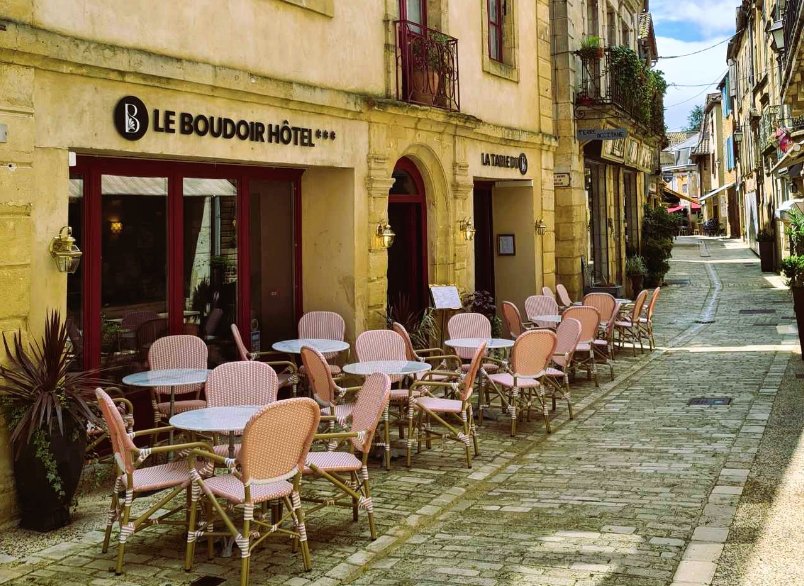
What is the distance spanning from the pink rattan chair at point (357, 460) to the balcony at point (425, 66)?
18.4 feet

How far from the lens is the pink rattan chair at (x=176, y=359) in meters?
7.41

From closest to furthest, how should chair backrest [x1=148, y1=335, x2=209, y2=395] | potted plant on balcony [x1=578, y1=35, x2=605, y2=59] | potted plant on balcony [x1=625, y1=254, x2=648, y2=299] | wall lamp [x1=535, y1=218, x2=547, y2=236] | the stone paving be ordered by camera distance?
the stone paving < chair backrest [x1=148, y1=335, x2=209, y2=395] < wall lamp [x1=535, y1=218, x2=547, y2=236] < potted plant on balcony [x1=578, y1=35, x2=605, y2=59] < potted plant on balcony [x1=625, y1=254, x2=648, y2=299]

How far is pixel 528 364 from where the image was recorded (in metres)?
8.41

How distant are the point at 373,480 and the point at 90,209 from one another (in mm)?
3369

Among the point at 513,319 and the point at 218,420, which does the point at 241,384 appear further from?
the point at 513,319

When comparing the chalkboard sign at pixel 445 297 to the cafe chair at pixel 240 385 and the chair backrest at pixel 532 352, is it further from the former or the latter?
the cafe chair at pixel 240 385

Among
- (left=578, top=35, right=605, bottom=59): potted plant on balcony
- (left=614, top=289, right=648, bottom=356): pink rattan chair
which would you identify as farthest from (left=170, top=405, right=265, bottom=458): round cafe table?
(left=578, top=35, right=605, bottom=59): potted plant on balcony

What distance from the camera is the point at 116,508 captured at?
524cm

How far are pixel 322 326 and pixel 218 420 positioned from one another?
422 cm

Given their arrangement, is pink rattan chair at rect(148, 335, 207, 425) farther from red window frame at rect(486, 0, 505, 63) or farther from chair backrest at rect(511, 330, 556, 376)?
red window frame at rect(486, 0, 505, 63)

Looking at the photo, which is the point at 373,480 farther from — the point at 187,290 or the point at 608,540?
the point at 187,290

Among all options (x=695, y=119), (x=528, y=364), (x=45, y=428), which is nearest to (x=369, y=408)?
(x=45, y=428)

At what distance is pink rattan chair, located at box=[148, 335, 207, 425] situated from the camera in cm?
741

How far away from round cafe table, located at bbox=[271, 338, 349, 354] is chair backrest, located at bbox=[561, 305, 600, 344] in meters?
3.18
